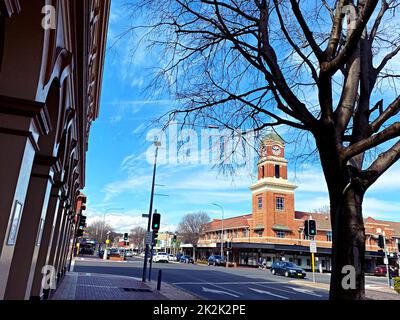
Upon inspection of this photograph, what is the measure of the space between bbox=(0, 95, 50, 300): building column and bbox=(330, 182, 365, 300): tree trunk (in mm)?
3737

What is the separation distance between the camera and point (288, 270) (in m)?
36.9

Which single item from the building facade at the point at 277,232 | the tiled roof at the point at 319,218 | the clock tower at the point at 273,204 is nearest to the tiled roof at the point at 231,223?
the building facade at the point at 277,232

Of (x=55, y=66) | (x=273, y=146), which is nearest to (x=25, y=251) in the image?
(x=55, y=66)

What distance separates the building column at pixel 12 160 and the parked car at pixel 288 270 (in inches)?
1399

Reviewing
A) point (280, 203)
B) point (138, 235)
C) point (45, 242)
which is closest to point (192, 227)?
point (280, 203)

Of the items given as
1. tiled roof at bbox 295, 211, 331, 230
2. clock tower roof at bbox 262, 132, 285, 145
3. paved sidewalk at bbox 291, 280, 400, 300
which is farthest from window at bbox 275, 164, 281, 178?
clock tower roof at bbox 262, 132, 285, 145

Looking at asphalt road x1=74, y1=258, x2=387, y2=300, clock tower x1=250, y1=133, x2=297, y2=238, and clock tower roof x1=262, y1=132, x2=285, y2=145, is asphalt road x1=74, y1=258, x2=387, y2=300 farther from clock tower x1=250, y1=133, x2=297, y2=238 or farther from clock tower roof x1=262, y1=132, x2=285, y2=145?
clock tower x1=250, y1=133, x2=297, y2=238

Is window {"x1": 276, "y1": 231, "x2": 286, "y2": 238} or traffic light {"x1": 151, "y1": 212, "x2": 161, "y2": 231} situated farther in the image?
window {"x1": 276, "y1": 231, "x2": 286, "y2": 238}

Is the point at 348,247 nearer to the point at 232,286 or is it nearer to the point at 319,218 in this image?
the point at 232,286

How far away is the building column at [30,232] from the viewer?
5.32m

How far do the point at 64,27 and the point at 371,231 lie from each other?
260 feet

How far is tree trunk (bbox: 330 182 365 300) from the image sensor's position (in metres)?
4.18
